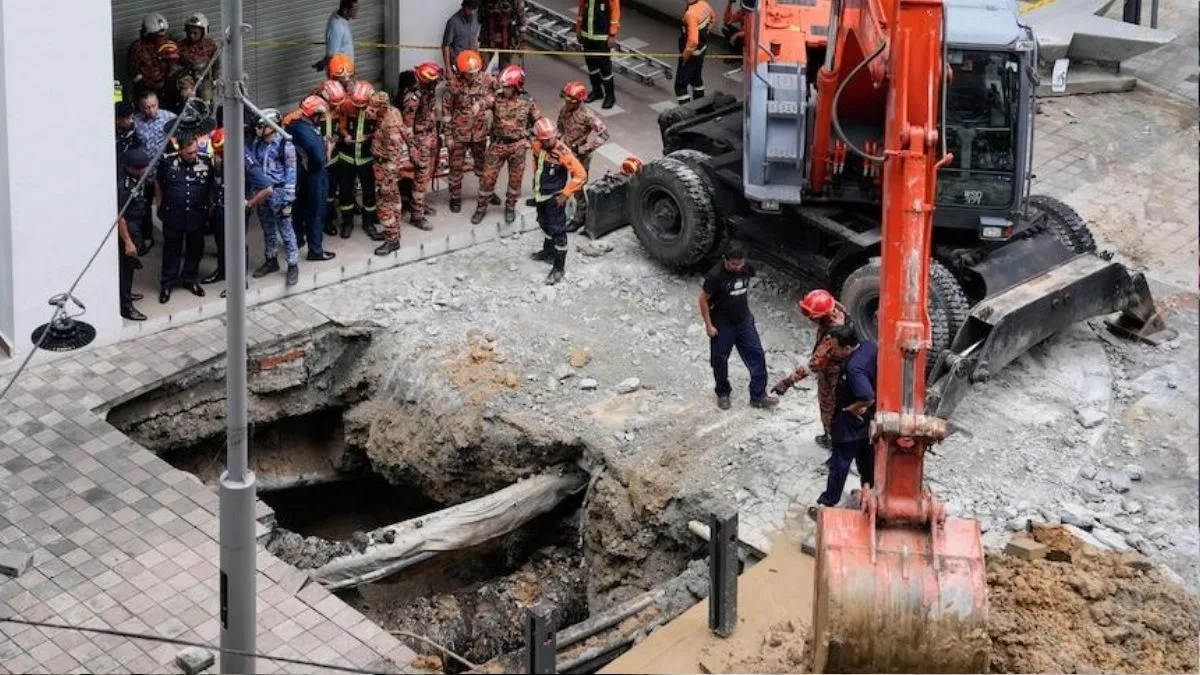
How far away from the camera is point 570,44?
21.8m

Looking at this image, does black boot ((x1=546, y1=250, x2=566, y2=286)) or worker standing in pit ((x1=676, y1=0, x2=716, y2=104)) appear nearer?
black boot ((x1=546, y1=250, x2=566, y2=286))

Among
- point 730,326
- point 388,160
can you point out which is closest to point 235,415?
point 730,326

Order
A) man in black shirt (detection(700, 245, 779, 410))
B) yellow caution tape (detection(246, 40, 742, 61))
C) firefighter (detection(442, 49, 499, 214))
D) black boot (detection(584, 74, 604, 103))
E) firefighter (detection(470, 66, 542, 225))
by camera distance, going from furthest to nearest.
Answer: black boot (detection(584, 74, 604, 103)) → yellow caution tape (detection(246, 40, 742, 61)) → firefighter (detection(442, 49, 499, 214)) → firefighter (detection(470, 66, 542, 225)) → man in black shirt (detection(700, 245, 779, 410))

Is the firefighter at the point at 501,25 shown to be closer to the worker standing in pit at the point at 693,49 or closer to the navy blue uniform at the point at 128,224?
the worker standing in pit at the point at 693,49

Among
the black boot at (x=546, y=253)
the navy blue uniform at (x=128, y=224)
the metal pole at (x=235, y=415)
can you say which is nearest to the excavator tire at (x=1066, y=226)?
the black boot at (x=546, y=253)

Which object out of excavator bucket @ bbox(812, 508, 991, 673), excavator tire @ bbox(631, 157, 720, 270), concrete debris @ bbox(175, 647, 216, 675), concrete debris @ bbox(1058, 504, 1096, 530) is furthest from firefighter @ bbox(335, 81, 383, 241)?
excavator bucket @ bbox(812, 508, 991, 673)

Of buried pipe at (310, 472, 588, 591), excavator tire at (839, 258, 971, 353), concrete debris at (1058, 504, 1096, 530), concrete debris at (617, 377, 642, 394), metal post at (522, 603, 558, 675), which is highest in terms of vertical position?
excavator tire at (839, 258, 971, 353)

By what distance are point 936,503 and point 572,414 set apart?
4.58 m

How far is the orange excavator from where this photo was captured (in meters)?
10.9

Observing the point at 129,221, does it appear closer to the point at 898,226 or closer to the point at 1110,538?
the point at 898,226

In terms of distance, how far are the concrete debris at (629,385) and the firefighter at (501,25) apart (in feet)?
19.3

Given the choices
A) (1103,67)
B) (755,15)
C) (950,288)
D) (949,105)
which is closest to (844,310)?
(950,288)

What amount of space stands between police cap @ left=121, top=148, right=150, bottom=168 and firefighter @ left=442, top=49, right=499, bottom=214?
10.2ft

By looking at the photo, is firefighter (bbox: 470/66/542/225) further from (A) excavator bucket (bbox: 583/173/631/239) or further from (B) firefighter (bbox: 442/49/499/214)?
(A) excavator bucket (bbox: 583/173/631/239)
